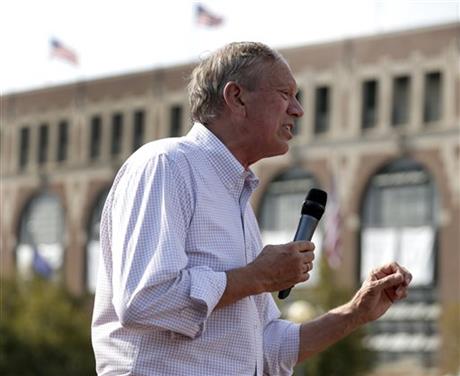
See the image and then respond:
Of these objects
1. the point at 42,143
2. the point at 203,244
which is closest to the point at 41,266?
the point at 42,143

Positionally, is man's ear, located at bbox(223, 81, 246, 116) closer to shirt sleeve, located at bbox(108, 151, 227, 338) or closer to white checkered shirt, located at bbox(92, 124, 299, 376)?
white checkered shirt, located at bbox(92, 124, 299, 376)

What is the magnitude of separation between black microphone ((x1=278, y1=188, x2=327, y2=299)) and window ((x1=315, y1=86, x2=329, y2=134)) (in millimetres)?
59622

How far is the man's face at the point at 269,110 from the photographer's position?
5.53m

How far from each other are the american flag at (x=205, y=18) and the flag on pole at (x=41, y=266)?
43.7ft

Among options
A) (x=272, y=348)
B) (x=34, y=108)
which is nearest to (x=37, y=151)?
(x=34, y=108)

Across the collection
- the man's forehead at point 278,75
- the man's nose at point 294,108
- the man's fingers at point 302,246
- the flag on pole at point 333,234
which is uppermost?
the man's forehead at point 278,75

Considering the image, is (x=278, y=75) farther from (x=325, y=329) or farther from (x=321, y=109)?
(x=321, y=109)

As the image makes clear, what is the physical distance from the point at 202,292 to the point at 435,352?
5443 centimetres

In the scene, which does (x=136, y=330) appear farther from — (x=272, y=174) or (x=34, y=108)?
(x=34, y=108)

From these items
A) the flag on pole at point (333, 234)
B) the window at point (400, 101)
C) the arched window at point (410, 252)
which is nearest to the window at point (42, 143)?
the flag on pole at point (333, 234)

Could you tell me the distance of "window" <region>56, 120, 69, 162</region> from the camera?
7653 cm

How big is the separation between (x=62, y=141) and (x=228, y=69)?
7224 cm

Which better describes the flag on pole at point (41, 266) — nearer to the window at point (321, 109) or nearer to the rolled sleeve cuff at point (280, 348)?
the window at point (321, 109)

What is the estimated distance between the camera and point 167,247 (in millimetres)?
5145
